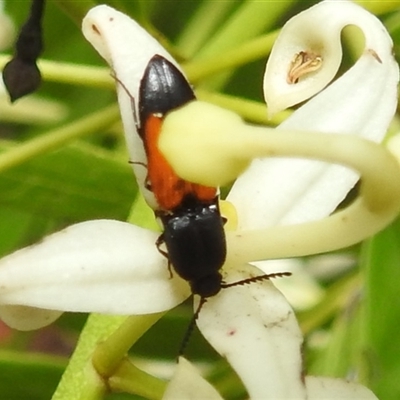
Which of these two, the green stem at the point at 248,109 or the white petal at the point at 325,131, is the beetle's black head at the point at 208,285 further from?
the green stem at the point at 248,109

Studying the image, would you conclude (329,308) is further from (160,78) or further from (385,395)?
(160,78)

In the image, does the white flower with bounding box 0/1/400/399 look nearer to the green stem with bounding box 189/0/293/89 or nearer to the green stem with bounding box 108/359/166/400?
the green stem with bounding box 108/359/166/400

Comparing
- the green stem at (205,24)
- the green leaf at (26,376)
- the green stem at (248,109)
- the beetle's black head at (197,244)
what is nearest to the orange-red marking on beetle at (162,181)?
the beetle's black head at (197,244)

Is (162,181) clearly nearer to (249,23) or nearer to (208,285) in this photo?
(208,285)

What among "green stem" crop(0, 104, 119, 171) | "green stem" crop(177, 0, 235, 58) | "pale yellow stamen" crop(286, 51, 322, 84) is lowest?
Result: "green stem" crop(177, 0, 235, 58)

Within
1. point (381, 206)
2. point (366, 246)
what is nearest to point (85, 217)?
point (366, 246)

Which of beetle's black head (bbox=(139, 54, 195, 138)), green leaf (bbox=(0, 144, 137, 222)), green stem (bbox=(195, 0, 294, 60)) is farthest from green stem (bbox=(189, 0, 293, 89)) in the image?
beetle's black head (bbox=(139, 54, 195, 138))

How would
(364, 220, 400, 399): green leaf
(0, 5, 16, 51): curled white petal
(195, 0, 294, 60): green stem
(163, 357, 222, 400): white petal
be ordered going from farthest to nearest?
(0, 5, 16, 51): curled white petal → (195, 0, 294, 60): green stem → (364, 220, 400, 399): green leaf → (163, 357, 222, 400): white petal
